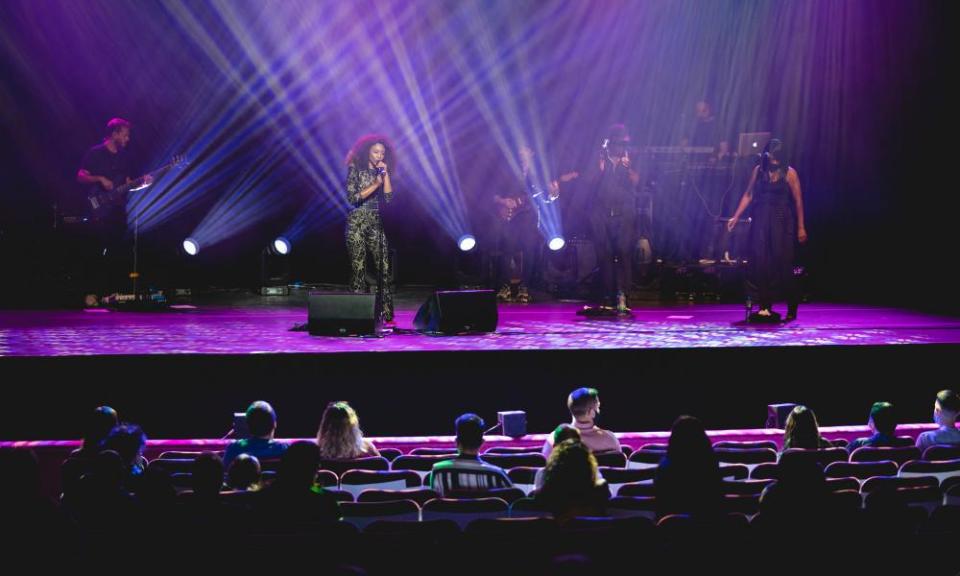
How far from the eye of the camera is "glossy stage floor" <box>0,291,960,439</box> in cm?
618

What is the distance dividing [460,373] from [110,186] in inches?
197

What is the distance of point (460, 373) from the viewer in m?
6.48

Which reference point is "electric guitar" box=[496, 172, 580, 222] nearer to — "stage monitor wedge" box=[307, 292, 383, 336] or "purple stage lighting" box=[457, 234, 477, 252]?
"purple stage lighting" box=[457, 234, 477, 252]

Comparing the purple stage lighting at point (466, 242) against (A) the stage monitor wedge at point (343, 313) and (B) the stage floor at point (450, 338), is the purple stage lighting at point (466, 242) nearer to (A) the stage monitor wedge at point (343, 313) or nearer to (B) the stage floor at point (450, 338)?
(B) the stage floor at point (450, 338)

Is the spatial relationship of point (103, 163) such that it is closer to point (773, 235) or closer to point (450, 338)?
point (450, 338)

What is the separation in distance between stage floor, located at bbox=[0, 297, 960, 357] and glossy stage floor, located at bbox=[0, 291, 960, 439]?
1.3 inches

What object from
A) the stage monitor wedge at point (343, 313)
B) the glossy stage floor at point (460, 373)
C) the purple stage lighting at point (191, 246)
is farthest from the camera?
the purple stage lighting at point (191, 246)

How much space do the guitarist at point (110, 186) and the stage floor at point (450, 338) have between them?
562mm

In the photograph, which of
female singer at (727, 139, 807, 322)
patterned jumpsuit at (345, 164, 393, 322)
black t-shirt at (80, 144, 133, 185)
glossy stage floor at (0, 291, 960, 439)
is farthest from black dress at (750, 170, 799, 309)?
black t-shirt at (80, 144, 133, 185)

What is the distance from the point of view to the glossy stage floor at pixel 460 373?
618 cm

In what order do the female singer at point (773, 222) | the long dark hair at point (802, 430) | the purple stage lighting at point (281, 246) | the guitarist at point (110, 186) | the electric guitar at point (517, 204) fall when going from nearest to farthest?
the long dark hair at point (802, 430)
the female singer at point (773, 222)
the guitarist at point (110, 186)
the electric guitar at point (517, 204)
the purple stage lighting at point (281, 246)

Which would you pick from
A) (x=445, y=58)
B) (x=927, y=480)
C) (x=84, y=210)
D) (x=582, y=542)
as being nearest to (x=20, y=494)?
(x=582, y=542)

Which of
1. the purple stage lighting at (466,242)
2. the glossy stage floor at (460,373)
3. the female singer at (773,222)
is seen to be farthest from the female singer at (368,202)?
the purple stage lighting at (466,242)

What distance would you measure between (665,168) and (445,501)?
9.50 m
